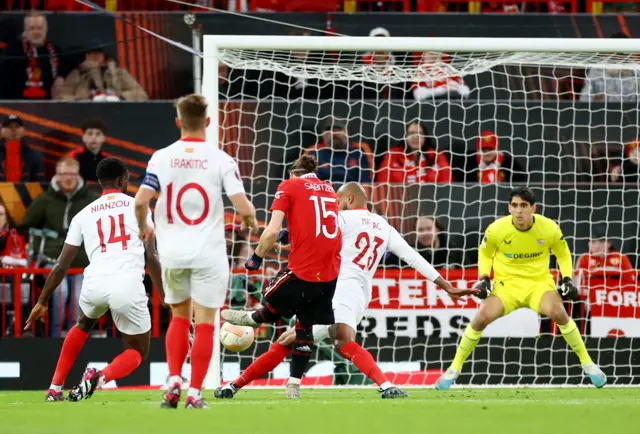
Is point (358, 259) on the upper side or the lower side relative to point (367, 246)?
lower

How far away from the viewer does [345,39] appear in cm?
1137

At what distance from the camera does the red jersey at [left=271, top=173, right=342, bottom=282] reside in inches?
334

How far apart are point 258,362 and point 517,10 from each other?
361 inches

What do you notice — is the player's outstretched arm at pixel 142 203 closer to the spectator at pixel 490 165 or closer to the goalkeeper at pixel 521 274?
the goalkeeper at pixel 521 274

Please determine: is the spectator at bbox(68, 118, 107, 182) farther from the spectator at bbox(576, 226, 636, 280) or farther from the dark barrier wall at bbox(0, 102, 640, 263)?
the spectator at bbox(576, 226, 636, 280)

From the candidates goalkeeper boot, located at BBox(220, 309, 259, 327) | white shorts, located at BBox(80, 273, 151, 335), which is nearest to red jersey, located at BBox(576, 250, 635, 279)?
goalkeeper boot, located at BBox(220, 309, 259, 327)

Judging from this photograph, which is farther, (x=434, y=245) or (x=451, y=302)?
(x=434, y=245)

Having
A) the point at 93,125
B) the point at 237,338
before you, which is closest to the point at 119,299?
the point at 237,338

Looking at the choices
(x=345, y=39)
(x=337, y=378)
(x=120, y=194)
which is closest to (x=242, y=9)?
(x=345, y=39)

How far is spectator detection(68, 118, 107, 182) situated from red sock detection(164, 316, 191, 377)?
22.9ft

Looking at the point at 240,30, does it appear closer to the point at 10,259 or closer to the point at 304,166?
the point at 10,259

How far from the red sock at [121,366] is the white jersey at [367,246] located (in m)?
1.91

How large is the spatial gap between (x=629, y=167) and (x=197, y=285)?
8547mm

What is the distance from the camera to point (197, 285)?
6.89 metres
